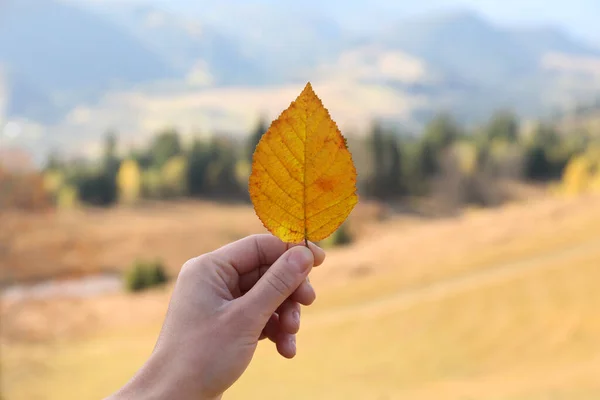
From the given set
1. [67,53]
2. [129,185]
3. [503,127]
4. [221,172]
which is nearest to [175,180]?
[129,185]

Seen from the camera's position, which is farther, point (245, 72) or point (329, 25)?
point (329, 25)

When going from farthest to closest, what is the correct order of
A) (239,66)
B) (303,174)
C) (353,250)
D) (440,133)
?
(239,66) → (440,133) → (353,250) → (303,174)

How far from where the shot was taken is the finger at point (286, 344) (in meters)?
1.38

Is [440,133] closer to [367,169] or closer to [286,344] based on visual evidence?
[367,169]

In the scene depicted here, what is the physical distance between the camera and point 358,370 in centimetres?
632

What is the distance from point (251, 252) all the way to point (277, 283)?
19 cm

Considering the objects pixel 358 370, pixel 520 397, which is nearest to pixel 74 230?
pixel 358 370

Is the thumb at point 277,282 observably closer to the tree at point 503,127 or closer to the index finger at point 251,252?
the index finger at point 251,252

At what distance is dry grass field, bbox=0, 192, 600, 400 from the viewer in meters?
5.61

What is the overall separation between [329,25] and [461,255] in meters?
186

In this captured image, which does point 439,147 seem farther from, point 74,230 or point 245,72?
point 245,72

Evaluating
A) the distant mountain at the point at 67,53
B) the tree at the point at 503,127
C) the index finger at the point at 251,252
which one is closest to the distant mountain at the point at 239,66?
the distant mountain at the point at 67,53

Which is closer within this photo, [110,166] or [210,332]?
[210,332]

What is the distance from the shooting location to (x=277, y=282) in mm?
1224
